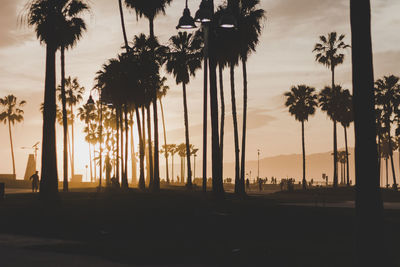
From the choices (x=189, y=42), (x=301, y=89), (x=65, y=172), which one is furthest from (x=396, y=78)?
(x=65, y=172)

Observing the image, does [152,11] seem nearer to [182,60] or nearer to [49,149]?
[182,60]

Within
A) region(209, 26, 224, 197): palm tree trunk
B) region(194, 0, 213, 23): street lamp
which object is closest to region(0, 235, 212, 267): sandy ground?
region(194, 0, 213, 23): street lamp

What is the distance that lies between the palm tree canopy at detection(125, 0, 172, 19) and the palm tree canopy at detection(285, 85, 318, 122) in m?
31.2

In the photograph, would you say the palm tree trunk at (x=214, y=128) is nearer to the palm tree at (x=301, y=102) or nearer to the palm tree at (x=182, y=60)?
the palm tree at (x=182, y=60)

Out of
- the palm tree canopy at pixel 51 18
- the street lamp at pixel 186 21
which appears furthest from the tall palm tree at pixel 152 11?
the street lamp at pixel 186 21

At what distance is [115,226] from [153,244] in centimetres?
377

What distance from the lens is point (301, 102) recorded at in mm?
70625

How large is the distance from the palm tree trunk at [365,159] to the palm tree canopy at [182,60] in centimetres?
3914

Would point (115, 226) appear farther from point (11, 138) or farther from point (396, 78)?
point (11, 138)

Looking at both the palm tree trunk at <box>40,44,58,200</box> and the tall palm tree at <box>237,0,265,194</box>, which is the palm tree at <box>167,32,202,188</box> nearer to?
the tall palm tree at <box>237,0,265,194</box>

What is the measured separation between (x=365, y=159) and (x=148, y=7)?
37793 millimetres

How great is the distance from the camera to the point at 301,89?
7069 cm

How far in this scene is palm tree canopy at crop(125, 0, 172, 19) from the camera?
44219 millimetres

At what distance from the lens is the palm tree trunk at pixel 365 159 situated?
9109mm
